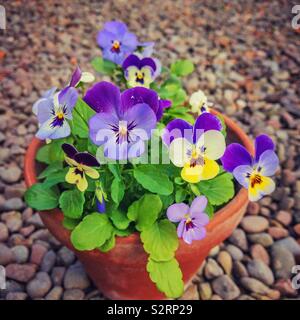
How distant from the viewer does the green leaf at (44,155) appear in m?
1.22

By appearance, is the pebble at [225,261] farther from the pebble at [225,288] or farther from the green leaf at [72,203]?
the green leaf at [72,203]

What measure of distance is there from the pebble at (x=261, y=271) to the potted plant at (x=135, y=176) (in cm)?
26

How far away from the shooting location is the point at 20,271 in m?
1.40

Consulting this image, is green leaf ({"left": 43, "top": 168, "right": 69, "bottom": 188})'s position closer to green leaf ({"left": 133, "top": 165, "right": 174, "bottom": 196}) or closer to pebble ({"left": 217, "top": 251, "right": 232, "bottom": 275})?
green leaf ({"left": 133, "top": 165, "right": 174, "bottom": 196})

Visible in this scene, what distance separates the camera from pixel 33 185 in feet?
3.67

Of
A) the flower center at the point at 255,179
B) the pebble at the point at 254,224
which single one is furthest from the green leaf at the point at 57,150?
the pebble at the point at 254,224

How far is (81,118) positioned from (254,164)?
0.40 meters

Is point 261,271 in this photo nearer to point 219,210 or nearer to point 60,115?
point 219,210

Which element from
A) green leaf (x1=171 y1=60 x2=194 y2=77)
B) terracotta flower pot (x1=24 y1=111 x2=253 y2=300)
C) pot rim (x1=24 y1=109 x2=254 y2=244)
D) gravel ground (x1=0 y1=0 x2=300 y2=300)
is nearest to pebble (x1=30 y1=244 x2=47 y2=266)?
gravel ground (x1=0 y1=0 x2=300 y2=300)

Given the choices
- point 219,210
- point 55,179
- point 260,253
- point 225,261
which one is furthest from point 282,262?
point 55,179

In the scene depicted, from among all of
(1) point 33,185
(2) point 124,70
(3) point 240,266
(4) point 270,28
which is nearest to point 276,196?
(3) point 240,266

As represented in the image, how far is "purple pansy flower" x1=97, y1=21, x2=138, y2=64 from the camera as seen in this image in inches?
49.5

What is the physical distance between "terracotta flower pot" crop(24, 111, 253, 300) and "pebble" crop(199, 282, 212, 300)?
0.12 metres

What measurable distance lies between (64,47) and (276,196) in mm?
1262
